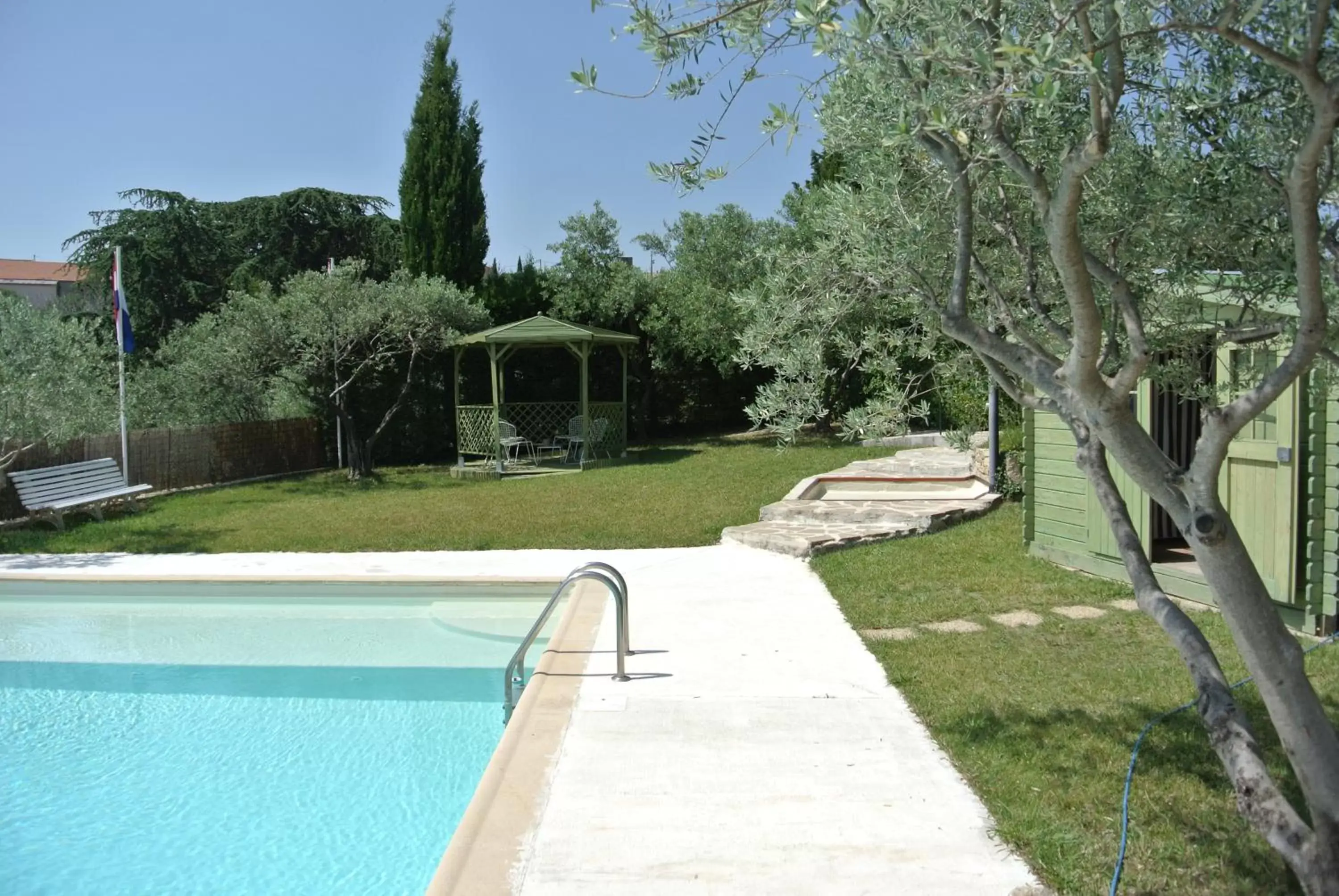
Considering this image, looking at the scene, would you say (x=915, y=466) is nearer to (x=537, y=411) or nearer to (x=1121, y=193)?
(x=537, y=411)

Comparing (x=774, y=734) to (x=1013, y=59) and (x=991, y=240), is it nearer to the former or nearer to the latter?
(x=991, y=240)

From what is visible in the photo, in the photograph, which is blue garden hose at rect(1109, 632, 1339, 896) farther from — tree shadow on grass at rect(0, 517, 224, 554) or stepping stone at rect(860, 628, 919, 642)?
tree shadow on grass at rect(0, 517, 224, 554)

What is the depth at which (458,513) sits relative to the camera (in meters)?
13.1

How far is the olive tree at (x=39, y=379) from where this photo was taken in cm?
1163

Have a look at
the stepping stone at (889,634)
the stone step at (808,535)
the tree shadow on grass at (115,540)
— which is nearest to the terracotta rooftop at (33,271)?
the tree shadow on grass at (115,540)

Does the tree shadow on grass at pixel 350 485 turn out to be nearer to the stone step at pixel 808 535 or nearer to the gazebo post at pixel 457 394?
the gazebo post at pixel 457 394

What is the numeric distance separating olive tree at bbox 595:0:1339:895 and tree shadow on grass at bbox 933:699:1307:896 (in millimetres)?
376

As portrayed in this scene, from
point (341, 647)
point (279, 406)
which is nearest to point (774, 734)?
point (341, 647)

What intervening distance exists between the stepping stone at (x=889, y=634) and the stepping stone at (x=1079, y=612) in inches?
46.7

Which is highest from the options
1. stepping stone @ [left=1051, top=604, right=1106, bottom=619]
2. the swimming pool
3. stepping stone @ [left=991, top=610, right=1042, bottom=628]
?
stepping stone @ [left=1051, top=604, right=1106, bottom=619]

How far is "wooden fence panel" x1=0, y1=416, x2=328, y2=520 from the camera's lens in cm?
1393

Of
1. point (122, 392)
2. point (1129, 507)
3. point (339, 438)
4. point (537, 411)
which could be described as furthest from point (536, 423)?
point (1129, 507)

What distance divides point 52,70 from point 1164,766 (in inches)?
687


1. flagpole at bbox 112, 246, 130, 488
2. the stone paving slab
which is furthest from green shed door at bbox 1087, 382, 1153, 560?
flagpole at bbox 112, 246, 130, 488
